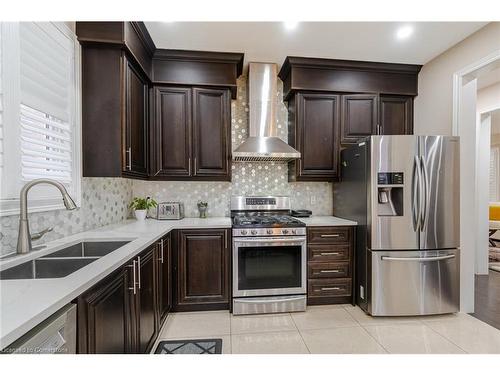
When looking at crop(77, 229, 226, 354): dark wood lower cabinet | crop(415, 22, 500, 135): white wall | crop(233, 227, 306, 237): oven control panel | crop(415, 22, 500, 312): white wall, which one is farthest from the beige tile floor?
crop(415, 22, 500, 135): white wall

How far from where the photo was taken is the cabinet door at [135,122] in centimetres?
207

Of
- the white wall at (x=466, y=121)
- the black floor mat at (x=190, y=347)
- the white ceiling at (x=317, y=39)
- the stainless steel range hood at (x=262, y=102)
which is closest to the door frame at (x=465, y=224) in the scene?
the white wall at (x=466, y=121)

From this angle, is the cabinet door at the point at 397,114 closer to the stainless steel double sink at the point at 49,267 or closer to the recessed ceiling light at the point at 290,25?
the recessed ceiling light at the point at 290,25

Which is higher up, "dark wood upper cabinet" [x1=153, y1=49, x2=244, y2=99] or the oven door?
"dark wood upper cabinet" [x1=153, y1=49, x2=244, y2=99]

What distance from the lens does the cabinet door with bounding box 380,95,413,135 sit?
304 centimetres

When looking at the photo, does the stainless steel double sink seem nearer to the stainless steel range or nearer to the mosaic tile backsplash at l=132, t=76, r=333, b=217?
the stainless steel range

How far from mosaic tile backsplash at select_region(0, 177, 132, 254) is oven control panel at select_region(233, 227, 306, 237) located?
1.27 metres

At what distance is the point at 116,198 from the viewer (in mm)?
2578

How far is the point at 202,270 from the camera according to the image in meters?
2.46

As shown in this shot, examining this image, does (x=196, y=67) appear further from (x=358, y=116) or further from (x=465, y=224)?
(x=465, y=224)

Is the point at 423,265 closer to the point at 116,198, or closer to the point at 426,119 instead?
the point at 426,119

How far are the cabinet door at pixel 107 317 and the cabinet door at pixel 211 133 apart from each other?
5.22ft

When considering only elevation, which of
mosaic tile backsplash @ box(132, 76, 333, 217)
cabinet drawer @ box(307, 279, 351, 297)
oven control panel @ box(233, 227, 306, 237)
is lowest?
cabinet drawer @ box(307, 279, 351, 297)
